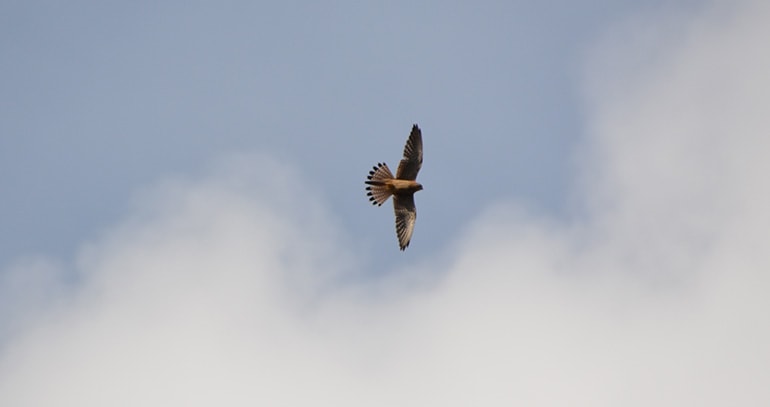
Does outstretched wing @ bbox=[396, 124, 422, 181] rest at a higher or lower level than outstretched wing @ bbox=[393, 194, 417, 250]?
higher

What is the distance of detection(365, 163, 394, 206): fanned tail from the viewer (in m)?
56.4

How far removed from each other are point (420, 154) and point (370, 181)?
2.16 metres

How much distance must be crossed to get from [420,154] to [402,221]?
2636 mm

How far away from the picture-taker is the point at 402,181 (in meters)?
56.8

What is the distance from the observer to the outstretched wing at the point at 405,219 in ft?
189

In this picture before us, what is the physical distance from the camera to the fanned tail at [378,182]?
56406mm

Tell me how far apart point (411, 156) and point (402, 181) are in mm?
969

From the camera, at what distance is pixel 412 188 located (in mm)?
56750

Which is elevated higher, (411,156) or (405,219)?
(411,156)

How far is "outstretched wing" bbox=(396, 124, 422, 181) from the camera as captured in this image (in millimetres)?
56812

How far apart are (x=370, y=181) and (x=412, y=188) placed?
1567 mm

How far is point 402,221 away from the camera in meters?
57.8

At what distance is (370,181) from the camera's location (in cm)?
5641

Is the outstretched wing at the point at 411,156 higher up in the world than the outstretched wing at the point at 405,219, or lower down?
higher up
